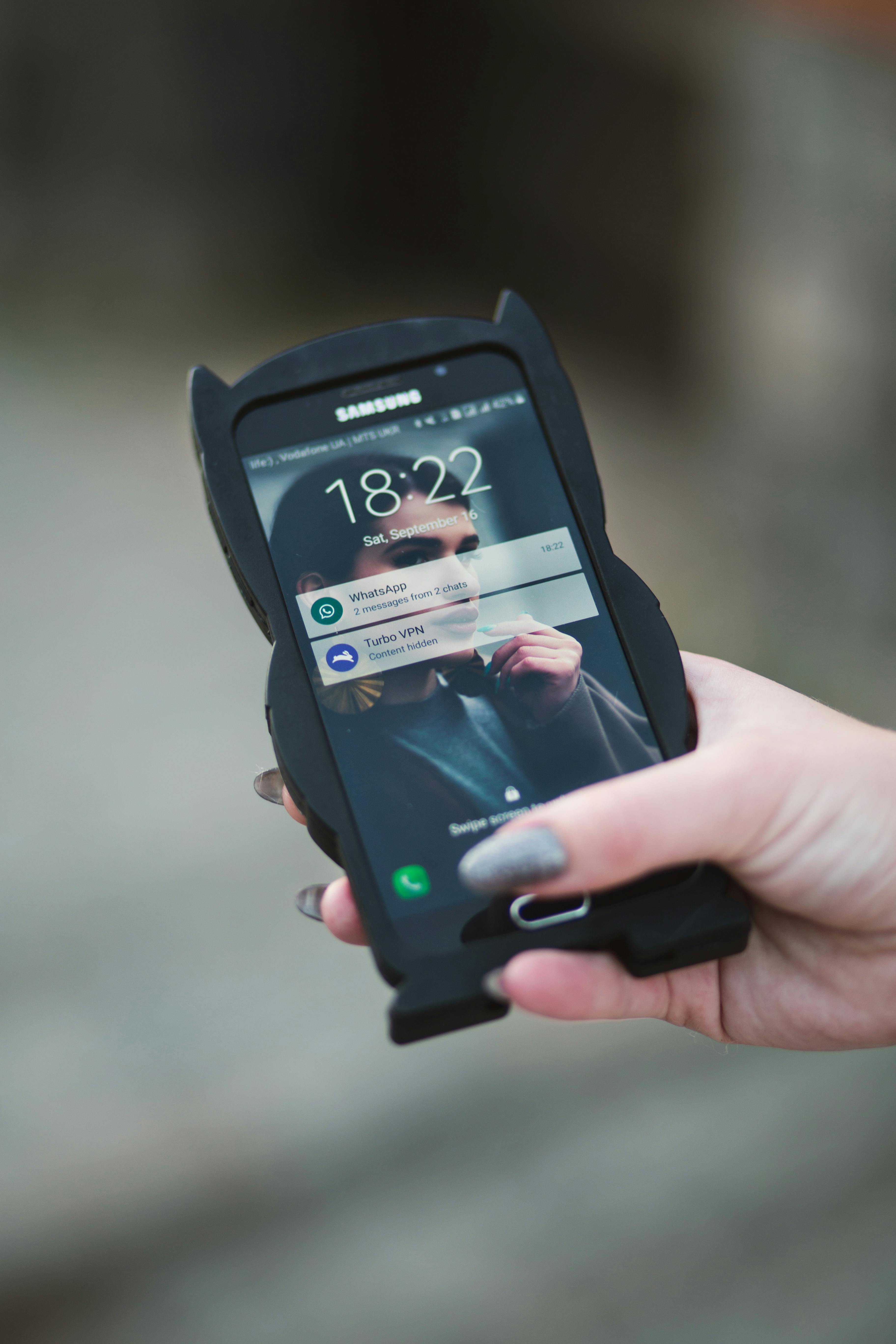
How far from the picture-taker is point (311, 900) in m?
0.77

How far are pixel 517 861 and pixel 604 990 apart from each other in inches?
5.8

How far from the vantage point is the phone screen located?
2.23ft

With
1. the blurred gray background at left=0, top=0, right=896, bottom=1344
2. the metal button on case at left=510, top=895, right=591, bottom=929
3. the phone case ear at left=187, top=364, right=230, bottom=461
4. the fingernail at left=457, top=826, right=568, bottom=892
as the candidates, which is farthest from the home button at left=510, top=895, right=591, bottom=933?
the blurred gray background at left=0, top=0, right=896, bottom=1344

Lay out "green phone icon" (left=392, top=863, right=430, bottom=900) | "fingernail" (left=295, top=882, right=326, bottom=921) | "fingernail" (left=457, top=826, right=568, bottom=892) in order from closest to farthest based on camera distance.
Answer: "fingernail" (left=457, top=826, right=568, bottom=892)
"green phone icon" (left=392, top=863, right=430, bottom=900)
"fingernail" (left=295, top=882, right=326, bottom=921)

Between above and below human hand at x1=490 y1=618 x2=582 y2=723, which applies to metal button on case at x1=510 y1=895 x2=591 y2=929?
below

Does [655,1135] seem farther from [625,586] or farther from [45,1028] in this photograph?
[625,586]

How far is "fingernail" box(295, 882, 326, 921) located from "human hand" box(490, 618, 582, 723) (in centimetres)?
21

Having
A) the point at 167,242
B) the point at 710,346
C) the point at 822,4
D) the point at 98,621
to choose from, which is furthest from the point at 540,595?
the point at 822,4

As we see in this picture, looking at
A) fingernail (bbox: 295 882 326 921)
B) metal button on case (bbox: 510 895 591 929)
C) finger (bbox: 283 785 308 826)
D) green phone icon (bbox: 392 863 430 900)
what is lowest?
metal button on case (bbox: 510 895 591 929)

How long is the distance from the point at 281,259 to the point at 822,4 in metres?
1.28

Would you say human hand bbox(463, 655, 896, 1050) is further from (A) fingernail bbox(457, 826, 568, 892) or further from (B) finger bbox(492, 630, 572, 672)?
(B) finger bbox(492, 630, 572, 672)

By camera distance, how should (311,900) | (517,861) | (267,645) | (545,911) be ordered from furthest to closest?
(267,645)
(311,900)
(545,911)
(517,861)

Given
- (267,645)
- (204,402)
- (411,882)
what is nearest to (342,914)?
(411,882)

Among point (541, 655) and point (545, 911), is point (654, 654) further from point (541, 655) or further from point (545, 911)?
point (545, 911)
